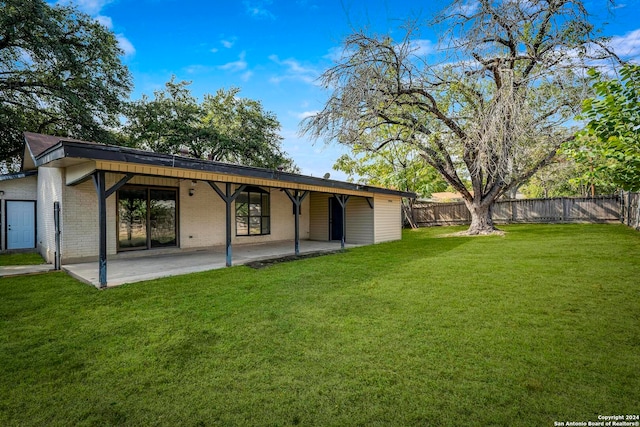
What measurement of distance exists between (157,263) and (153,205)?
6.75 feet

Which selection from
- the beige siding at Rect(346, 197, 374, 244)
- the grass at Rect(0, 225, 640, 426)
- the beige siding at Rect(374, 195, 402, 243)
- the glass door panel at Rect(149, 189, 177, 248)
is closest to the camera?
the grass at Rect(0, 225, 640, 426)

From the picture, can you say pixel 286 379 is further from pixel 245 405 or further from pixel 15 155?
pixel 15 155

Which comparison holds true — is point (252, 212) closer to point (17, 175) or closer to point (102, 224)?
point (102, 224)

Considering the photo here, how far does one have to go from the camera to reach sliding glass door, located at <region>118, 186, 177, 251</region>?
783 centimetres

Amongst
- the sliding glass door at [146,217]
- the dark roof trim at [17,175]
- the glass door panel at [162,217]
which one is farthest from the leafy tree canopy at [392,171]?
the dark roof trim at [17,175]

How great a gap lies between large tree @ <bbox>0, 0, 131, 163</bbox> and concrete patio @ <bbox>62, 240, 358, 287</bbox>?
376 inches

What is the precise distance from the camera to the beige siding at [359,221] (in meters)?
11.4

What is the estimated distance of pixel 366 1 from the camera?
661cm

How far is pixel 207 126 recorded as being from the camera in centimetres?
1827

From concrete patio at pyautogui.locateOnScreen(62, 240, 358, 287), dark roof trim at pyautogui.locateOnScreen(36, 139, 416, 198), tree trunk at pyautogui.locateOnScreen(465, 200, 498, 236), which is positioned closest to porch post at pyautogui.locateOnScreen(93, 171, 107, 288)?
concrete patio at pyautogui.locateOnScreen(62, 240, 358, 287)

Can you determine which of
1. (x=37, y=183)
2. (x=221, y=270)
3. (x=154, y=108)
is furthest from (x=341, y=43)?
(x=154, y=108)

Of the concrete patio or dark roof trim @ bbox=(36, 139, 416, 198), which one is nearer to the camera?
dark roof trim @ bbox=(36, 139, 416, 198)

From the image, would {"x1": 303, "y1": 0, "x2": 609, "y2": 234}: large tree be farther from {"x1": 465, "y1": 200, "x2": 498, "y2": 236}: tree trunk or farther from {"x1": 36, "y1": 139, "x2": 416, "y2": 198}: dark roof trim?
{"x1": 465, "y1": 200, "x2": 498, "y2": 236}: tree trunk

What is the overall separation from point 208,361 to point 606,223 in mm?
19498
